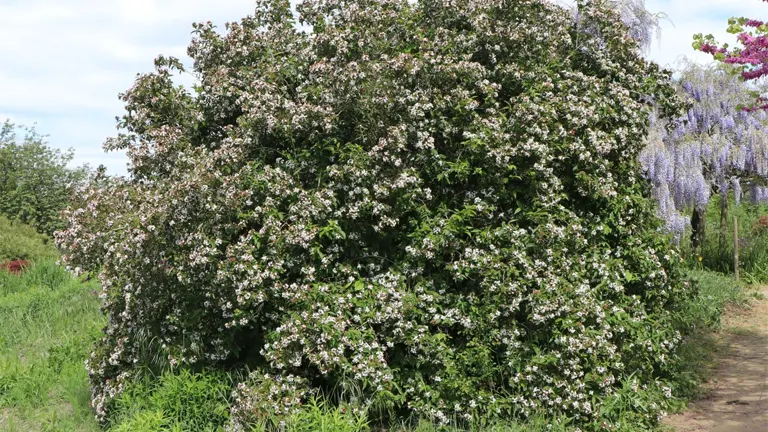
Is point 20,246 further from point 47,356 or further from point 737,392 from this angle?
point 737,392

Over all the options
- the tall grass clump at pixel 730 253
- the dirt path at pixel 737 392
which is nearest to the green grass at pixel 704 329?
the dirt path at pixel 737 392

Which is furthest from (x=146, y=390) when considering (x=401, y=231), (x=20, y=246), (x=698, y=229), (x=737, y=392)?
(x=20, y=246)

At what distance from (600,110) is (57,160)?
2046 centimetres

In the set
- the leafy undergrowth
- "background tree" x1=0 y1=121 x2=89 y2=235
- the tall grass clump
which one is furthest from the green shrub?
the tall grass clump

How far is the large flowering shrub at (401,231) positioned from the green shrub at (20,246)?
10.6 meters

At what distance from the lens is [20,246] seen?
15.8 m

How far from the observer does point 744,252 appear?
1288 centimetres

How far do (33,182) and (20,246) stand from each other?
5.14 metres

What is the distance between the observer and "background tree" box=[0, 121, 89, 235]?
1956cm

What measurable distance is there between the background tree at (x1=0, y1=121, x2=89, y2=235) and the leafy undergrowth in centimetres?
1038

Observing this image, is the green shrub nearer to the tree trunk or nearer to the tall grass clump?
the tall grass clump

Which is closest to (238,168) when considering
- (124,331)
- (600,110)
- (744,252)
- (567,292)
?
(124,331)

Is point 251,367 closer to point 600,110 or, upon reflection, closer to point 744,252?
point 600,110

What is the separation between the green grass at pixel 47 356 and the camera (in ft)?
20.3
